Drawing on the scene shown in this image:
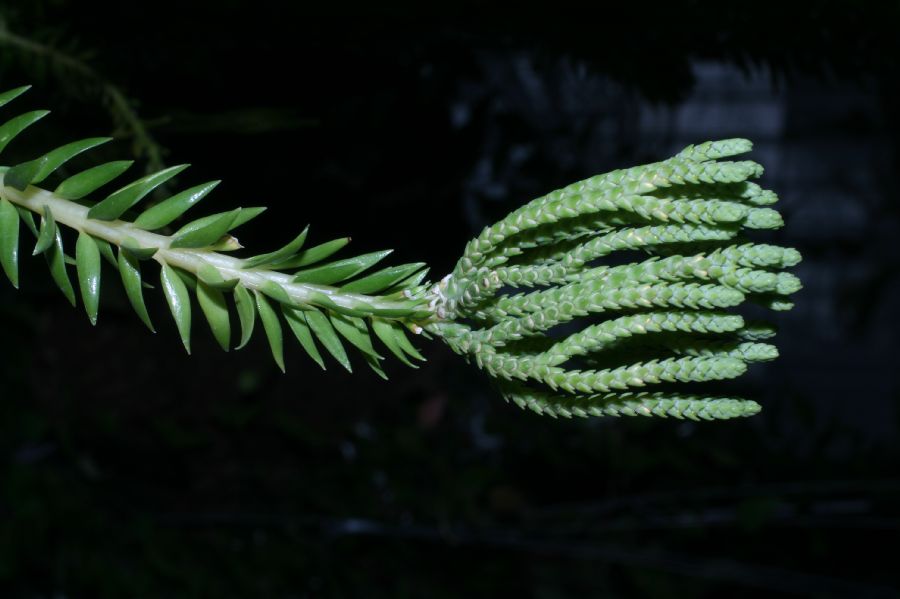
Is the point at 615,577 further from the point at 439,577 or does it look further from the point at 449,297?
the point at 449,297

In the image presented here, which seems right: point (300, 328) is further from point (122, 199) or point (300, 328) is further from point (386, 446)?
point (386, 446)

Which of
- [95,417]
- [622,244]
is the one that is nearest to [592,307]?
[622,244]

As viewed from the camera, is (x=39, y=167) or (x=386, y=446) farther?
(x=386, y=446)

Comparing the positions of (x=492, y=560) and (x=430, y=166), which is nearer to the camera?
(x=430, y=166)

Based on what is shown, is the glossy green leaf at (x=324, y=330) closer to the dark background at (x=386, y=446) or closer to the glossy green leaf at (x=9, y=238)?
the glossy green leaf at (x=9, y=238)

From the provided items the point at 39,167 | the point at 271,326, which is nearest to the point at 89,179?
the point at 39,167
